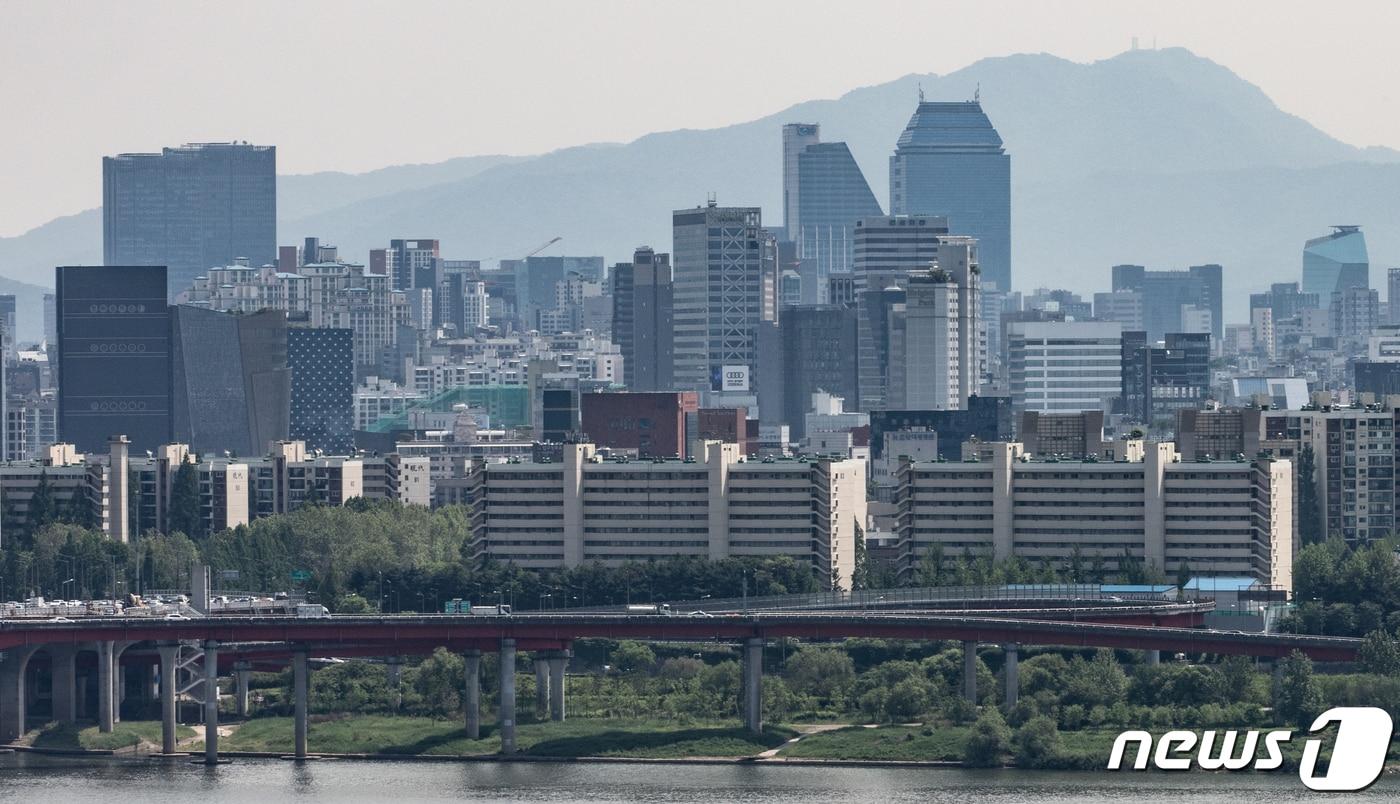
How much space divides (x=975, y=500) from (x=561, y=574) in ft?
83.8

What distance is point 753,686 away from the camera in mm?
149625

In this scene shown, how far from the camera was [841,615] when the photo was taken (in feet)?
518

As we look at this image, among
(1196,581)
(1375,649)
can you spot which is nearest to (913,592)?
(1196,581)

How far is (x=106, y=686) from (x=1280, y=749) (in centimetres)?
5491

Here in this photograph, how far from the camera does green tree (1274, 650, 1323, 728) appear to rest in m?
141

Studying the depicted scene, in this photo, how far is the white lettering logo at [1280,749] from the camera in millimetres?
125500

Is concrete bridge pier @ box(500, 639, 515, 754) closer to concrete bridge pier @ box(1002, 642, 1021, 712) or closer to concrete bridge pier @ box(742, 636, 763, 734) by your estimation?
concrete bridge pier @ box(742, 636, 763, 734)

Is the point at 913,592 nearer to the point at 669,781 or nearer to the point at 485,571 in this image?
the point at 485,571

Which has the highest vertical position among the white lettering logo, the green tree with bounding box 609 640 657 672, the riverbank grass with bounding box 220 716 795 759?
the green tree with bounding box 609 640 657 672

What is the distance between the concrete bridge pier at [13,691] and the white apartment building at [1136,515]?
58.5 meters

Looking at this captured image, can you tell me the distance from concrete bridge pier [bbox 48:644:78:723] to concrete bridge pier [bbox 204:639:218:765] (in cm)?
863

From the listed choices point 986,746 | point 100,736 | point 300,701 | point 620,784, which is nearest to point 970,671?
point 986,746

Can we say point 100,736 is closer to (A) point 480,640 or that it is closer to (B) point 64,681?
(B) point 64,681

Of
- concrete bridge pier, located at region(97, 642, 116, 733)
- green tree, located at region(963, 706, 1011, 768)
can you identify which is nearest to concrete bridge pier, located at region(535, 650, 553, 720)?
concrete bridge pier, located at region(97, 642, 116, 733)
